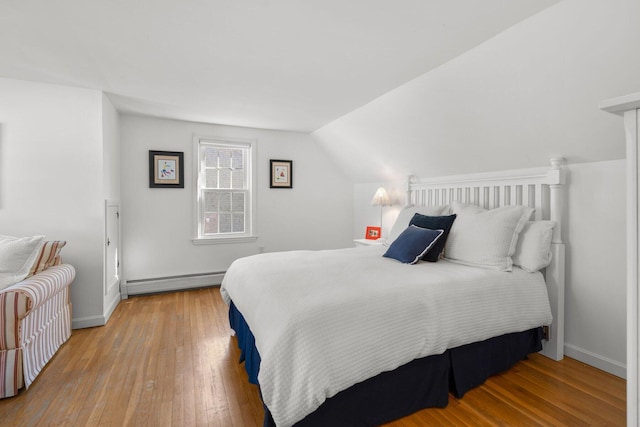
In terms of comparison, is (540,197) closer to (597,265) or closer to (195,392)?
(597,265)

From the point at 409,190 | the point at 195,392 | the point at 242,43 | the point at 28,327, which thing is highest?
the point at 242,43

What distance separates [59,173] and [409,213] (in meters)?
3.27

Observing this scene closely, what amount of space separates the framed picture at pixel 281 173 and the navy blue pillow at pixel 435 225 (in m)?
2.26

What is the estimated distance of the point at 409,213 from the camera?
321 cm

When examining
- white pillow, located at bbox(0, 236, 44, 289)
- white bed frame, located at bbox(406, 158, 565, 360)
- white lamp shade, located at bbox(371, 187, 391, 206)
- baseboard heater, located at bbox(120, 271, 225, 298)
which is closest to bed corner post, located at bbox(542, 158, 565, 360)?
white bed frame, located at bbox(406, 158, 565, 360)

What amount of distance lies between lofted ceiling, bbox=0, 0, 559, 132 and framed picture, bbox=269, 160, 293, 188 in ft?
4.78

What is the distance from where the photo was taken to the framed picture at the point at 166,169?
12.7 feet

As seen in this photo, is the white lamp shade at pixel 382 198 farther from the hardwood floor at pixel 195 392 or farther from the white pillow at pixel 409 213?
the hardwood floor at pixel 195 392

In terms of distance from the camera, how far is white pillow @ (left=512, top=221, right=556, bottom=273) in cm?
222

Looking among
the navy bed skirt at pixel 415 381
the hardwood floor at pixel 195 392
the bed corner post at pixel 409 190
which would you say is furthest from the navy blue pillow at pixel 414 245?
the bed corner post at pixel 409 190

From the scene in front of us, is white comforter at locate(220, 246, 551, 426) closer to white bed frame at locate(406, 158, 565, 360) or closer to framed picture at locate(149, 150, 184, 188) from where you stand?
white bed frame at locate(406, 158, 565, 360)

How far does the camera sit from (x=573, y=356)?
7.58 feet

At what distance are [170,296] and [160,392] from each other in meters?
2.10

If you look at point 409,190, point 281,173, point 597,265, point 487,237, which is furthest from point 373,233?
point 597,265
